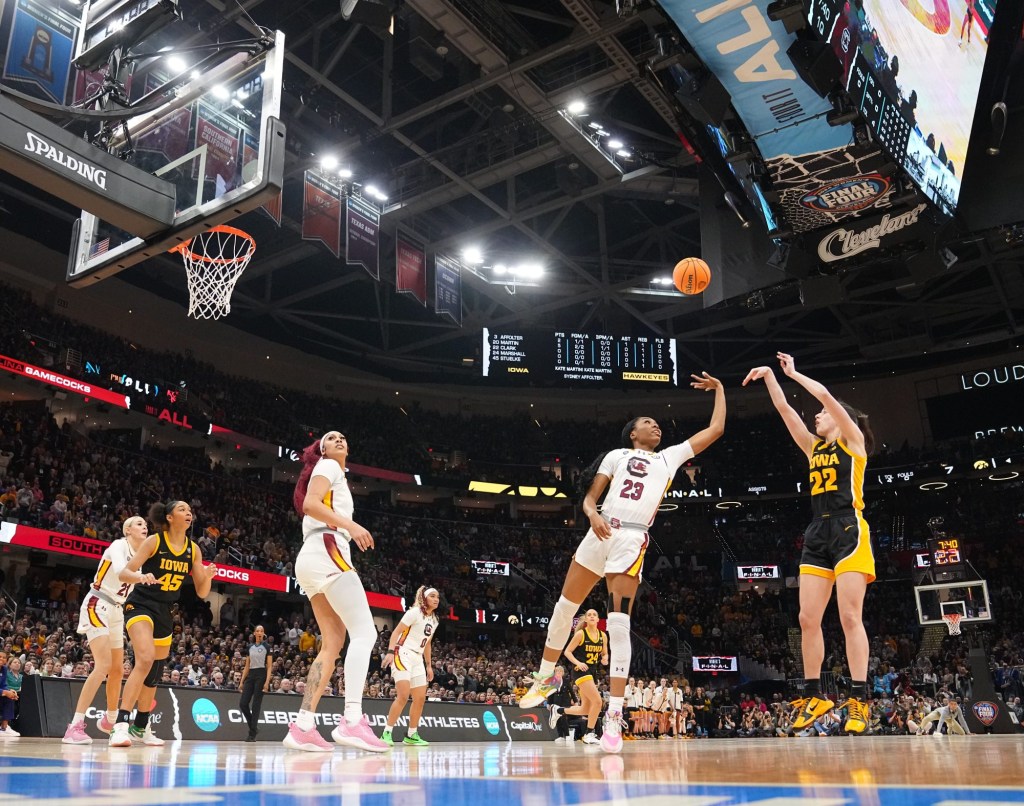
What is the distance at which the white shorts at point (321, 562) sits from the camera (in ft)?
18.4

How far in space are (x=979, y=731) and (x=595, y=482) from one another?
615 inches

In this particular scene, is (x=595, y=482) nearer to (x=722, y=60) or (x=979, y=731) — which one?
(x=722, y=60)

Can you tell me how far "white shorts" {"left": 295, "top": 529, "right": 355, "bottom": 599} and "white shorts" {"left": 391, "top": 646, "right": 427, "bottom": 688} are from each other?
14.5ft

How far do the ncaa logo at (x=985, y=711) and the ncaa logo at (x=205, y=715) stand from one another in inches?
572

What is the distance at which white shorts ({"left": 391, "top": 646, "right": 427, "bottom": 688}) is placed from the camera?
32.3 feet

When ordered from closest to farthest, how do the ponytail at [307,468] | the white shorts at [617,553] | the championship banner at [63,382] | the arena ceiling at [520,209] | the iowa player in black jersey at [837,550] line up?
the iowa player in black jersey at [837,550] → the ponytail at [307,468] → the white shorts at [617,553] → the arena ceiling at [520,209] → the championship banner at [63,382]

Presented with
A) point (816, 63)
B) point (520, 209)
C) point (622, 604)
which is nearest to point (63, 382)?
point (520, 209)

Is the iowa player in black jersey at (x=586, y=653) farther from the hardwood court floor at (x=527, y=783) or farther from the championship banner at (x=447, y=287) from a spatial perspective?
the championship banner at (x=447, y=287)

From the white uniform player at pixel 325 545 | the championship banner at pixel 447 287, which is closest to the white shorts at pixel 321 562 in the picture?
the white uniform player at pixel 325 545

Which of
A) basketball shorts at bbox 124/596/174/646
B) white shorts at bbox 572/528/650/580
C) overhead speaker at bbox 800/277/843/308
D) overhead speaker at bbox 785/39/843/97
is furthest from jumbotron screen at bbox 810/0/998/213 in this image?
basketball shorts at bbox 124/596/174/646

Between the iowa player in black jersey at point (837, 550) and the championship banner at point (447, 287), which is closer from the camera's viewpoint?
the iowa player in black jersey at point (837, 550)

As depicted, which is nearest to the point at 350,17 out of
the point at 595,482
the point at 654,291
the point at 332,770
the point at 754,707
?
the point at 595,482

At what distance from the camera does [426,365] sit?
38.0 metres

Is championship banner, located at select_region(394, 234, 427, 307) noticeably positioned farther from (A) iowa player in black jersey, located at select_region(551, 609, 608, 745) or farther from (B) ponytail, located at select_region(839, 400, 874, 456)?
(B) ponytail, located at select_region(839, 400, 874, 456)
